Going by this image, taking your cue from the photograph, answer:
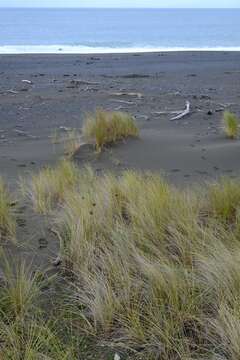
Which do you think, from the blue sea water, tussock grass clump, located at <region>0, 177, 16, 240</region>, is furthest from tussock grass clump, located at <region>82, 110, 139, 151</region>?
the blue sea water

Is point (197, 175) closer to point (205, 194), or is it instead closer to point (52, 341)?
point (205, 194)

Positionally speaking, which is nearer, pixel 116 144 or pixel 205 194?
pixel 205 194

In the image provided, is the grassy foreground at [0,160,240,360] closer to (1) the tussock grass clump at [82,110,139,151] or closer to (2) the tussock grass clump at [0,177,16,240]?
(2) the tussock grass clump at [0,177,16,240]

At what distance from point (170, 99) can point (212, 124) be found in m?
3.44

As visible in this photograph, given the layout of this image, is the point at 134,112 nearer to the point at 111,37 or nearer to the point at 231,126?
the point at 231,126

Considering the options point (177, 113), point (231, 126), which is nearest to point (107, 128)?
point (231, 126)

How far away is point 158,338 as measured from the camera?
245cm

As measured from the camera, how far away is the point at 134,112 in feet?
34.7

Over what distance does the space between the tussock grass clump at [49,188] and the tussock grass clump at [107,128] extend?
2.06 meters

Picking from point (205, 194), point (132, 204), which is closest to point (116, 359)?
point (132, 204)

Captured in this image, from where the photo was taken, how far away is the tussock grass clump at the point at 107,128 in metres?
7.31

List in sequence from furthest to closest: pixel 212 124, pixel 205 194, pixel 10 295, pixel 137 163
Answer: pixel 212 124
pixel 137 163
pixel 205 194
pixel 10 295

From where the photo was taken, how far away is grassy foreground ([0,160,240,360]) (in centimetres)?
241

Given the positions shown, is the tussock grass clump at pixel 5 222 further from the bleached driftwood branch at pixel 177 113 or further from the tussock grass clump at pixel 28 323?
the bleached driftwood branch at pixel 177 113
